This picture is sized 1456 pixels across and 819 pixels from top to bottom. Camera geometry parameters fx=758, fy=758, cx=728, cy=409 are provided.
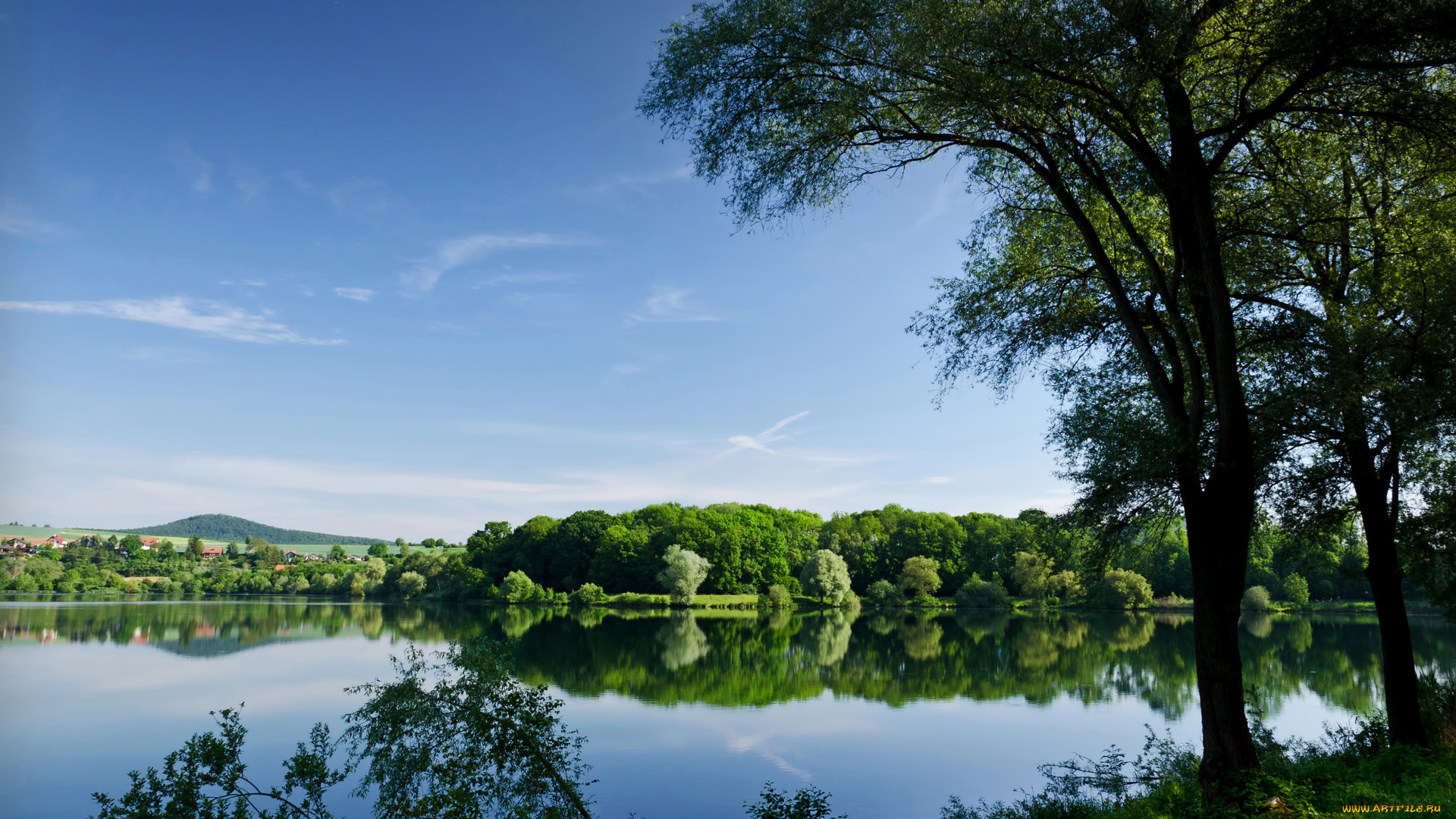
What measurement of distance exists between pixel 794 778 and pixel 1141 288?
34.3 feet

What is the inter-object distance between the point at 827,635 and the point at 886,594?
88.1ft

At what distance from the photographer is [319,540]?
193 meters

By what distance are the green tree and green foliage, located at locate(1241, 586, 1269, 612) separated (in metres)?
29.5

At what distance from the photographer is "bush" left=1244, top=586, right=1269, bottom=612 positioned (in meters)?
56.1

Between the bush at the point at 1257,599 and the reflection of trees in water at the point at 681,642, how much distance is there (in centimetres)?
4180

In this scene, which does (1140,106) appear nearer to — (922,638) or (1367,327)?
(1367,327)

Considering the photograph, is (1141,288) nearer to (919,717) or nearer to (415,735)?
(415,735)

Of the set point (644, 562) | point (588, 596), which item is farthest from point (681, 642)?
point (644, 562)

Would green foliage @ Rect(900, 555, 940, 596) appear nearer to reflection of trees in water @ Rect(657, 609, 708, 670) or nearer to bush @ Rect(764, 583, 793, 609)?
bush @ Rect(764, 583, 793, 609)

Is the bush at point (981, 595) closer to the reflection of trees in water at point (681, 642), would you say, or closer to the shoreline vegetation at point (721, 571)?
the shoreline vegetation at point (721, 571)

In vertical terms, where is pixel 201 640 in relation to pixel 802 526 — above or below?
below

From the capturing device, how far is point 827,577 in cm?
6353

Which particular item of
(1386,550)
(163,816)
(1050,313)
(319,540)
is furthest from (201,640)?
(319,540)

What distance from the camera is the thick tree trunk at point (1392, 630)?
930 centimetres
